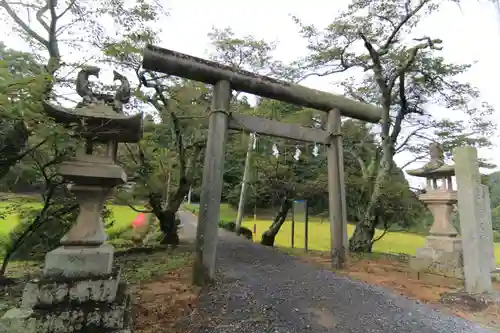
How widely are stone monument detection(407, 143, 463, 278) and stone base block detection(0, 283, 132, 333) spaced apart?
7.02 metres

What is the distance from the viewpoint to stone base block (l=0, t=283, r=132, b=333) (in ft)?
8.16

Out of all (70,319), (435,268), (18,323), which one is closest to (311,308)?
(70,319)

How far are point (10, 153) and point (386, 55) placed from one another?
1111 centimetres

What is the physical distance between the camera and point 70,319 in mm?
2623

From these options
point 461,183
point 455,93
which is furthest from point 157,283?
point 455,93

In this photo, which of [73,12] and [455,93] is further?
[455,93]

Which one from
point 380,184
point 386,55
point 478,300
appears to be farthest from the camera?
Result: point 386,55

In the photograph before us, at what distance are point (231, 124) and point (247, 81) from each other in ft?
2.90

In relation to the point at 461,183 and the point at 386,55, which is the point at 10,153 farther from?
the point at 386,55

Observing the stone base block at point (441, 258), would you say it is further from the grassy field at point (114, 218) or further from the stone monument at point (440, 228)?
the grassy field at point (114, 218)

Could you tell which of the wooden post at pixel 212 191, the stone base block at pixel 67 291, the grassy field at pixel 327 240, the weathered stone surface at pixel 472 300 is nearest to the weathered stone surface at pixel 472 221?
the weathered stone surface at pixel 472 300

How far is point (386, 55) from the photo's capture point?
10.3 metres

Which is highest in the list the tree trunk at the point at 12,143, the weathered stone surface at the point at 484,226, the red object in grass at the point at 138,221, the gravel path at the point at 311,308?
the tree trunk at the point at 12,143

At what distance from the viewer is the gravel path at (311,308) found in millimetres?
3098
